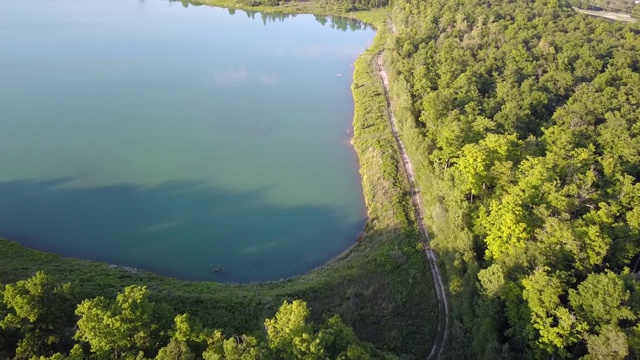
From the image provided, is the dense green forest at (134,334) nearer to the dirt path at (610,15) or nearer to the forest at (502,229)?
the forest at (502,229)

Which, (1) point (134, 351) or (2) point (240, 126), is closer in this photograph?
(1) point (134, 351)

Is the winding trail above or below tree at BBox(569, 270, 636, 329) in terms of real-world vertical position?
below

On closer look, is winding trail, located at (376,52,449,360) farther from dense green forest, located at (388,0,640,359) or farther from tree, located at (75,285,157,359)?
tree, located at (75,285,157,359)

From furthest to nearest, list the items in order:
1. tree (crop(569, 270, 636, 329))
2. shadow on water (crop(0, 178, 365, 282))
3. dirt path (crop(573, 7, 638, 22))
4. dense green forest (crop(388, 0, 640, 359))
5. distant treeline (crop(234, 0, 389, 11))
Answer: distant treeline (crop(234, 0, 389, 11))
dirt path (crop(573, 7, 638, 22))
shadow on water (crop(0, 178, 365, 282))
dense green forest (crop(388, 0, 640, 359))
tree (crop(569, 270, 636, 329))

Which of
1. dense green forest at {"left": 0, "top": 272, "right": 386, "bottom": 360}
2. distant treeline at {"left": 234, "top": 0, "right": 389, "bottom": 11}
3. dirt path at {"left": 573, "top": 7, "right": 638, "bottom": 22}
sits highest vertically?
distant treeline at {"left": 234, "top": 0, "right": 389, "bottom": 11}

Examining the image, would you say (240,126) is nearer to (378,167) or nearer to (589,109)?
(378,167)

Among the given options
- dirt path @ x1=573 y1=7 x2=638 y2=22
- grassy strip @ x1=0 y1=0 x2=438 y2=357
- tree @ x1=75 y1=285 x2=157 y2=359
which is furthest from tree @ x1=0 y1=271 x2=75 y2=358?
dirt path @ x1=573 y1=7 x2=638 y2=22

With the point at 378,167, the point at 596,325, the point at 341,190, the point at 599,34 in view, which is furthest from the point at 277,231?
the point at 599,34
